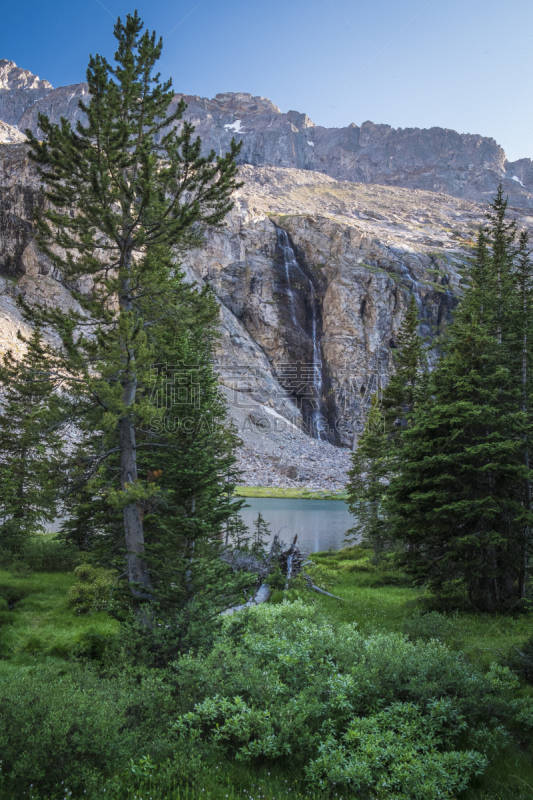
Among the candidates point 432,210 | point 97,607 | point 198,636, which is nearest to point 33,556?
point 97,607

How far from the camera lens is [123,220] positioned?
10766 millimetres

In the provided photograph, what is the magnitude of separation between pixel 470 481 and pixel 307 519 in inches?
1380

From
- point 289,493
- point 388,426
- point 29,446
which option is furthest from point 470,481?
point 289,493

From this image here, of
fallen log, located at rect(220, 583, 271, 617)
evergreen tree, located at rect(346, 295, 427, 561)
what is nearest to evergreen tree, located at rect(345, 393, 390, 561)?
evergreen tree, located at rect(346, 295, 427, 561)

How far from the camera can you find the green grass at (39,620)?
938 cm

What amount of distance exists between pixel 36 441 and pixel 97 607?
551cm

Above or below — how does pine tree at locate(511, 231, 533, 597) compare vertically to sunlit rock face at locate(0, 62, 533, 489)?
below

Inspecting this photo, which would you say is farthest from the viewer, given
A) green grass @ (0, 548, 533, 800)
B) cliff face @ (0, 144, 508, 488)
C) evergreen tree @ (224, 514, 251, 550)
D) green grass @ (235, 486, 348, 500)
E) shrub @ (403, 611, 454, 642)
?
cliff face @ (0, 144, 508, 488)

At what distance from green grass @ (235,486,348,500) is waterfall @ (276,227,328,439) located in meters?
33.6

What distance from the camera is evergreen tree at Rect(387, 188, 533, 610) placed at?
34.9ft

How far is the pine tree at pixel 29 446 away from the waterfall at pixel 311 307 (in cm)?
8537

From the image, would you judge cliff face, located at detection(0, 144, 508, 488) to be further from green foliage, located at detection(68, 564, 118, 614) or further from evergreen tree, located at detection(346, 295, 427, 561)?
green foliage, located at detection(68, 564, 118, 614)

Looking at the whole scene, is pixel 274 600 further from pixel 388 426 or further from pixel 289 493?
pixel 289 493

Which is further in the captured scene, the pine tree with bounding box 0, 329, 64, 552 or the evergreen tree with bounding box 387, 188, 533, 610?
the evergreen tree with bounding box 387, 188, 533, 610
